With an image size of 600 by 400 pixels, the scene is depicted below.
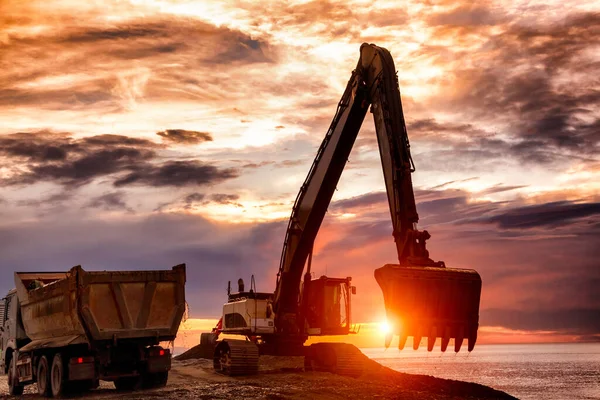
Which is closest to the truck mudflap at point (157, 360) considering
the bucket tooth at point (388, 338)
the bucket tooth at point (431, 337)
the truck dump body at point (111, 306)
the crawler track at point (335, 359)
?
the truck dump body at point (111, 306)

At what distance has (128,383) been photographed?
81.4 feet

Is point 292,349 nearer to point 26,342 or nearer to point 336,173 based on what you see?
point 336,173

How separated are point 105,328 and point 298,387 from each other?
6.56 m

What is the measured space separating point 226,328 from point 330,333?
5607mm

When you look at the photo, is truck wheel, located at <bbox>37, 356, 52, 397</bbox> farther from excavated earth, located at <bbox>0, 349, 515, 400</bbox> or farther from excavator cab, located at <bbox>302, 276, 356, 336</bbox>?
excavator cab, located at <bbox>302, 276, 356, 336</bbox>

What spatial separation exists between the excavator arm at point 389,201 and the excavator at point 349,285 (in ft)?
0.09

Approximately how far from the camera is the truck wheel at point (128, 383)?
2426cm

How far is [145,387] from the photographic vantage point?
24062 millimetres

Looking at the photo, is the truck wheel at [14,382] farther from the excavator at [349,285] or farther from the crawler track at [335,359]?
the crawler track at [335,359]

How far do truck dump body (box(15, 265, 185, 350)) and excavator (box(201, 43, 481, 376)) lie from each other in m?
5.51

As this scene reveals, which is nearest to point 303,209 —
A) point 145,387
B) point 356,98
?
point 356,98

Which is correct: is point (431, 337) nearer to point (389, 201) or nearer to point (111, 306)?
point (389, 201)

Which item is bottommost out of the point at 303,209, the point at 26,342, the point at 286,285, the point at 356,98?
the point at 26,342

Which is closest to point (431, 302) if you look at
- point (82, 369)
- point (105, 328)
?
point (105, 328)
